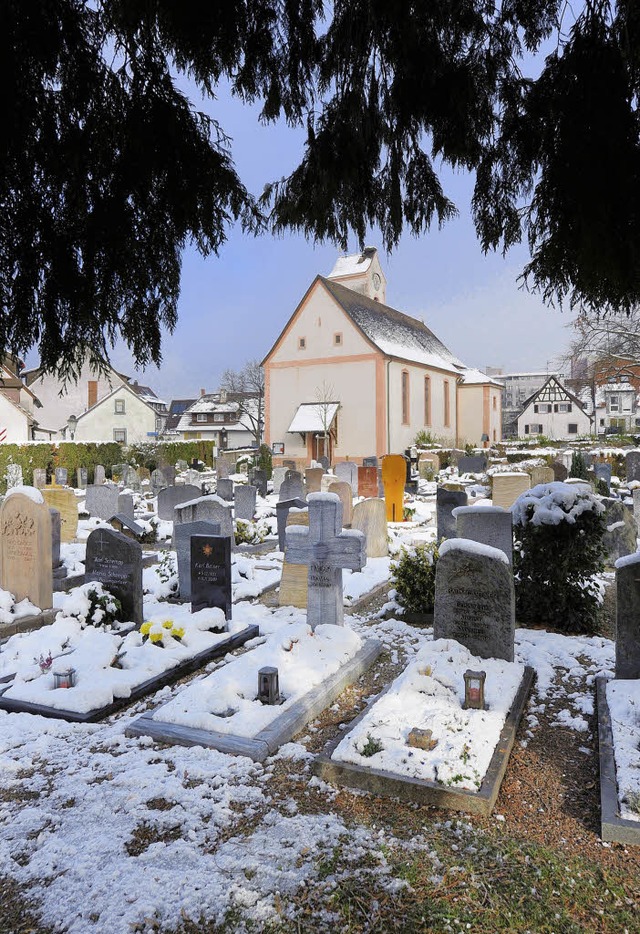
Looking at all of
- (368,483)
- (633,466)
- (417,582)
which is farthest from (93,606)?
(633,466)

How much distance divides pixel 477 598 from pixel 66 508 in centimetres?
947

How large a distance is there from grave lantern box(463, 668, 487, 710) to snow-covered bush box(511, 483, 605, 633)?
9.01ft

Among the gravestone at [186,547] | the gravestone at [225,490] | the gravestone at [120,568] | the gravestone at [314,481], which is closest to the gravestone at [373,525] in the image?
the gravestone at [186,547]

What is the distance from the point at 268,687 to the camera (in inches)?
175

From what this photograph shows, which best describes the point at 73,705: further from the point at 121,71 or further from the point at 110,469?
the point at 110,469

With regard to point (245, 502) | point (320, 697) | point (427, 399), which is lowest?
point (320, 697)

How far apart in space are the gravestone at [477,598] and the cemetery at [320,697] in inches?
0.7

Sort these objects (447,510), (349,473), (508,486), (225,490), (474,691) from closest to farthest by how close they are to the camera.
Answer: (474,691), (447,510), (508,486), (225,490), (349,473)

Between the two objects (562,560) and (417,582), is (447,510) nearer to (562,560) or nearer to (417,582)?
(417,582)

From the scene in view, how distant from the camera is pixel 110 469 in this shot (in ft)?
88.3

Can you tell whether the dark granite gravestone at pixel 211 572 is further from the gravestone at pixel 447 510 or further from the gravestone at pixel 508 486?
the gravestone at pixel 508 486

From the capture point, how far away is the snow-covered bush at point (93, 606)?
20.4 feet

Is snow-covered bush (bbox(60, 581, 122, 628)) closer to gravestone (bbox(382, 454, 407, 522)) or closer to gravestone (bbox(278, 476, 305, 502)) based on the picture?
gravestone (bbox(278, 476, 305, 502))

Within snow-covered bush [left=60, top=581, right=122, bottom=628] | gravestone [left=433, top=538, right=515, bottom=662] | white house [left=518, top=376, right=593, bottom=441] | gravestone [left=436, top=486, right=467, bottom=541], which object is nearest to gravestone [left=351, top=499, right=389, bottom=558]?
gravestone [left=436, top=486, right=467, bottom=541]
